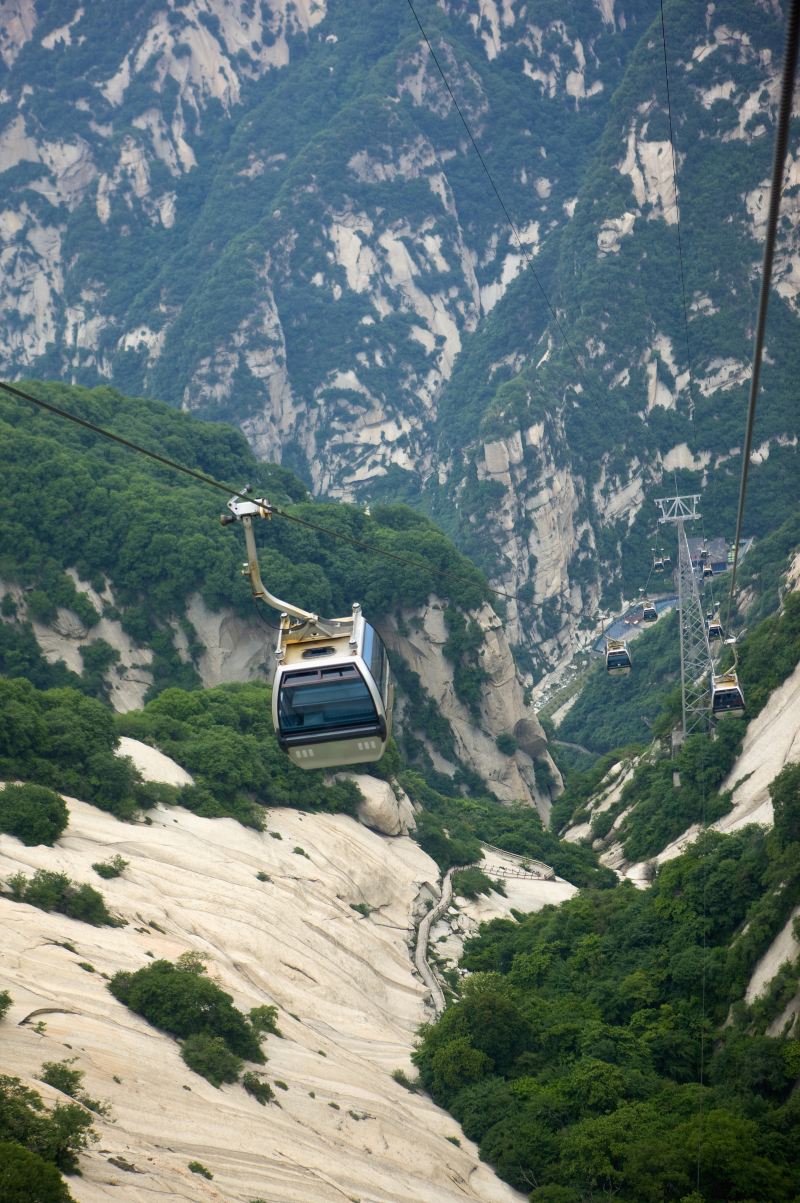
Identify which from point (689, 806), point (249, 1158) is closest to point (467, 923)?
point (689, 806)

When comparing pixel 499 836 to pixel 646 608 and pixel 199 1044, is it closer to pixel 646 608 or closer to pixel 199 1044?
pixel 646 608

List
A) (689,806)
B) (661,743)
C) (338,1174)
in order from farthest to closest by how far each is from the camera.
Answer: (661,743) < (689,806) < (338,1174)

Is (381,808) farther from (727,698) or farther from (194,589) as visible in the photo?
(194,589)

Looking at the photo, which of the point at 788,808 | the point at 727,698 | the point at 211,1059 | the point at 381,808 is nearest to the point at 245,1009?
the point at 211,1059

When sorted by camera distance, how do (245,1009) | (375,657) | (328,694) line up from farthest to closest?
1. (245,1009)
2. (375,657)
3. (328,694)

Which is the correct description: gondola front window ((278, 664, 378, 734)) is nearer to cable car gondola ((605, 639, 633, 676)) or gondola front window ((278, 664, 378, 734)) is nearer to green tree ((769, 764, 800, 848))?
green tree ((769, 764, 800, 848))

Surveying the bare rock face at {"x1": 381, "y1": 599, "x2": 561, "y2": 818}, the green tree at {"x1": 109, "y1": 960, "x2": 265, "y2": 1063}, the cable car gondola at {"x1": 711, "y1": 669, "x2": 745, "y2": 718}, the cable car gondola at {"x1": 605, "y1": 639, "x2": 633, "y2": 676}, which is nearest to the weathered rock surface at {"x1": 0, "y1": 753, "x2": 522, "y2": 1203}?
the green tree at {"x1": 109, "y1": 960, "x2": 265, "y2": 1063}
